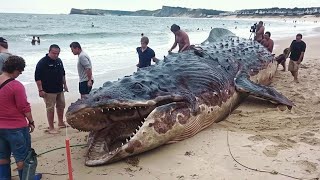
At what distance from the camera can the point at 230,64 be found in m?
8.61

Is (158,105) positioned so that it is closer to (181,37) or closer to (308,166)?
(308,166)

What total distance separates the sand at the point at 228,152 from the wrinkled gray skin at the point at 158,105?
0.67 feet

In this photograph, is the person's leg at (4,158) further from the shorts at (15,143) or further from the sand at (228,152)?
the sand at (228,152)

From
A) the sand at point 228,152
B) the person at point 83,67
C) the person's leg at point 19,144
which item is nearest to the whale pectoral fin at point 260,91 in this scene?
the sand at point 228,152

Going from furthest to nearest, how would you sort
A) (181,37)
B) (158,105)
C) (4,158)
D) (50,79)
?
1. (181,37)
2. (50,79)
3. (158,105)
4. (4,158)

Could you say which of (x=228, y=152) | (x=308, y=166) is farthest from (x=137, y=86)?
(x=308, y=166)

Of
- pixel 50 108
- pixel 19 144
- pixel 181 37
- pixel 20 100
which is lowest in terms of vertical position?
pixel 50 108

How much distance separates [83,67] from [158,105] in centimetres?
251

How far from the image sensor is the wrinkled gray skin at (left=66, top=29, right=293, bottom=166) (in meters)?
5.47

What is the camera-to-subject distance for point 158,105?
19.7 ft

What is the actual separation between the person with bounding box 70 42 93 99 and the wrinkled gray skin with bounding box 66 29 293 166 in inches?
55.8

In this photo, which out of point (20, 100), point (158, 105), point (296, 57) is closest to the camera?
point (20, 100)

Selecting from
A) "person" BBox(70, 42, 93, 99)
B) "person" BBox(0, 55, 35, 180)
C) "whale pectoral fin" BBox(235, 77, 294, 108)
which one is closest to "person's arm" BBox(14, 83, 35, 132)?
"person" BBox(0, 55, 35, 180)

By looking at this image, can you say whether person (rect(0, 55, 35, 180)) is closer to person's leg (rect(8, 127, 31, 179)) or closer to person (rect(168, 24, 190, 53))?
person's leg (rect(8, 127, 31, 179))
